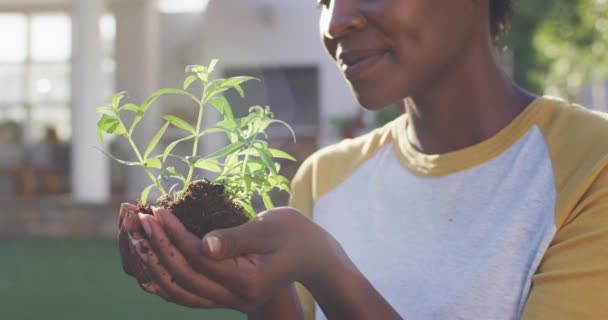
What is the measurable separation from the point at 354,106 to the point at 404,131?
38.5 feet

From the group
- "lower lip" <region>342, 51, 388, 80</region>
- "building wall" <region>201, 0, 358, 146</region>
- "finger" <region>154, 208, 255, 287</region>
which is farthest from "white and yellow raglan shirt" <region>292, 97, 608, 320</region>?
"building wall" <region>201, 0, 358, 146</region>

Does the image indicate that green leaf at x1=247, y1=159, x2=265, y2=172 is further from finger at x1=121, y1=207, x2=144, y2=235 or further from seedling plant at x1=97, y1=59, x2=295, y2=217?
finger at x1=121, y1=207, x2=144, y2=235

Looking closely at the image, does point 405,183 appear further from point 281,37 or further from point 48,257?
point 281,37

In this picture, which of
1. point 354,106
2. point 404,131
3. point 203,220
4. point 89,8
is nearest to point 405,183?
point 404,131

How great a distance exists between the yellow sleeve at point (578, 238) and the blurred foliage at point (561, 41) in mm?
8362

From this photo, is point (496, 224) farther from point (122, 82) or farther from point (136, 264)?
point (122, 82)

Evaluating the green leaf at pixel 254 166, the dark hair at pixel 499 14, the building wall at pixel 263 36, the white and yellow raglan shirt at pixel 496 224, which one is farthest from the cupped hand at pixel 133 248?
the building wall at pixel 263 36

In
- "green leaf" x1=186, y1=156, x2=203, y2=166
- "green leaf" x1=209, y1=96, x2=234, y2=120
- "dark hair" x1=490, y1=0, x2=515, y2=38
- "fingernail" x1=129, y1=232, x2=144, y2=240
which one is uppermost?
"dark hair" x1=490, y1=0, x2=515, y2=38

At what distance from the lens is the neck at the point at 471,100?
1.78m

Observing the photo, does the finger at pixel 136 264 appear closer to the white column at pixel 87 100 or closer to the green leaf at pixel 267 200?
the green leaf at pixel 267 200

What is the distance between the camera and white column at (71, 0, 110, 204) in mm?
11062

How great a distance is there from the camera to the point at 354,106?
13.7 metres

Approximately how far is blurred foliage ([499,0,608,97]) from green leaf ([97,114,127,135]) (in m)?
8.72

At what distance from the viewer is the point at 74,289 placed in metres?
6.90
